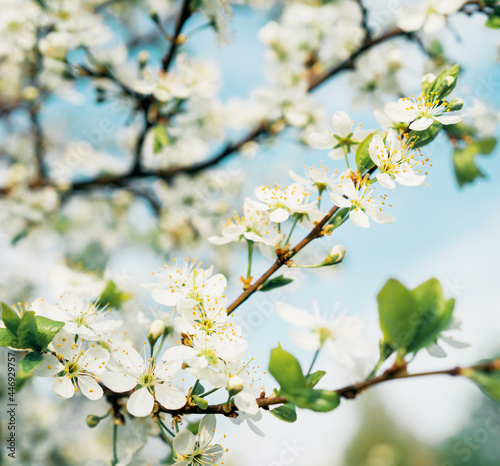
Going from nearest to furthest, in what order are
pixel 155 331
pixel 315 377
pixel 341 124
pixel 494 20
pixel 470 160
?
pixel 315 377 → pixel 155 331 → pixel 341 124 → pixel 494 20 → pixel 470 160

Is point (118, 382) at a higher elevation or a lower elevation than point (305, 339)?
lower

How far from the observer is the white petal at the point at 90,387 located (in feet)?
3.27

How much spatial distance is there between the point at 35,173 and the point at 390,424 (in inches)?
920

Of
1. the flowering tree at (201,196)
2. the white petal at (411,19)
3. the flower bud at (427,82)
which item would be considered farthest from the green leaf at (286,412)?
the white petal at (411,19)

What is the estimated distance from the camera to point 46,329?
3.19ft

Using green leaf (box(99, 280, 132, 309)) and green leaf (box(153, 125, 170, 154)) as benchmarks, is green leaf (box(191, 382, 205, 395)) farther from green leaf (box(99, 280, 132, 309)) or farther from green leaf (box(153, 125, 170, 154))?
green leaf (box(153, 125, 170, 154))

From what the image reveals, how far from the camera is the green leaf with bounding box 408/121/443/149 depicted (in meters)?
1.08

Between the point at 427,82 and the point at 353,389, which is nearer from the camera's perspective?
the point at 353,389

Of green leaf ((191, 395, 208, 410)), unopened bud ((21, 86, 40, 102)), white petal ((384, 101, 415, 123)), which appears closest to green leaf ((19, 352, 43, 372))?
green leaf ((191, 395, 208, 410))

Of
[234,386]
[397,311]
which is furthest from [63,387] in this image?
[397,311]

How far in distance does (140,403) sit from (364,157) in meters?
0.80

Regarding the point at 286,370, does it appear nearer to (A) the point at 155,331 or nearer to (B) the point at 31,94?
(A) the point at 155,331

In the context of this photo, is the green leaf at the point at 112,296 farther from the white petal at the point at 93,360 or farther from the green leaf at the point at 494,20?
the green leaf at the point at 494,20

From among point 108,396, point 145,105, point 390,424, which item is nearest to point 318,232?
point 108,396
